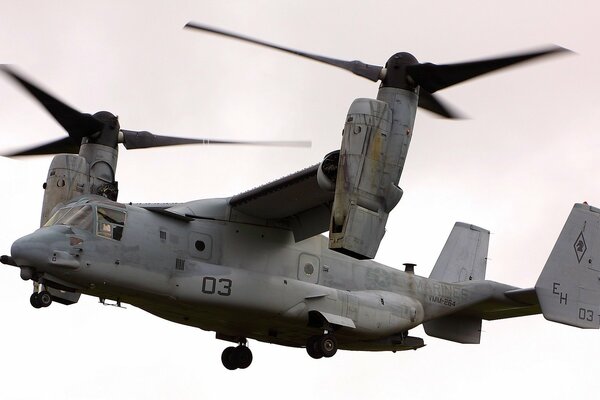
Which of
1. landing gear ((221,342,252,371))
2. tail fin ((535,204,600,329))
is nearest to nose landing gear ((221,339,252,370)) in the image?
landing gear ((221,342,252,371))

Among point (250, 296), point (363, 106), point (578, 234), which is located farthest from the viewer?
point (578, 234)

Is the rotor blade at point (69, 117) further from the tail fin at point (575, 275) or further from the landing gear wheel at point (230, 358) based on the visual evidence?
the tail fin at point (575, 275)

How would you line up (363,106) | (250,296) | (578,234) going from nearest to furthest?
(363,106)
(250,296)
(578,234)

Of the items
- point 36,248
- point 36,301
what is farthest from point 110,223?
point 36,301

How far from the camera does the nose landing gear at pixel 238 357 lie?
93.1ft

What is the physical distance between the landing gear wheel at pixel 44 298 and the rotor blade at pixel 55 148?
13.8 ft

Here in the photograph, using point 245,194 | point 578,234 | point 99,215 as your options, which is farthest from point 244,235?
point 578,234

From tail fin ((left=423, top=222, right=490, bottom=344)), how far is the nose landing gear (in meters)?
3.75

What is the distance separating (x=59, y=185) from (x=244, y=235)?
388cm

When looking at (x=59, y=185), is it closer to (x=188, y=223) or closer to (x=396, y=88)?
(x=188, y=223)

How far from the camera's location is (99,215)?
992 inches

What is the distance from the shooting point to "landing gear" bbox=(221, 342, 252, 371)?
2838 centimetres

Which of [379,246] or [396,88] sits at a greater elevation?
[396,88]

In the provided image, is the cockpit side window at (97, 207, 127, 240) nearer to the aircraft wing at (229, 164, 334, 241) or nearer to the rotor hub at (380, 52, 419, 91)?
the aircraft wing at (229, 164, 334, 241)
